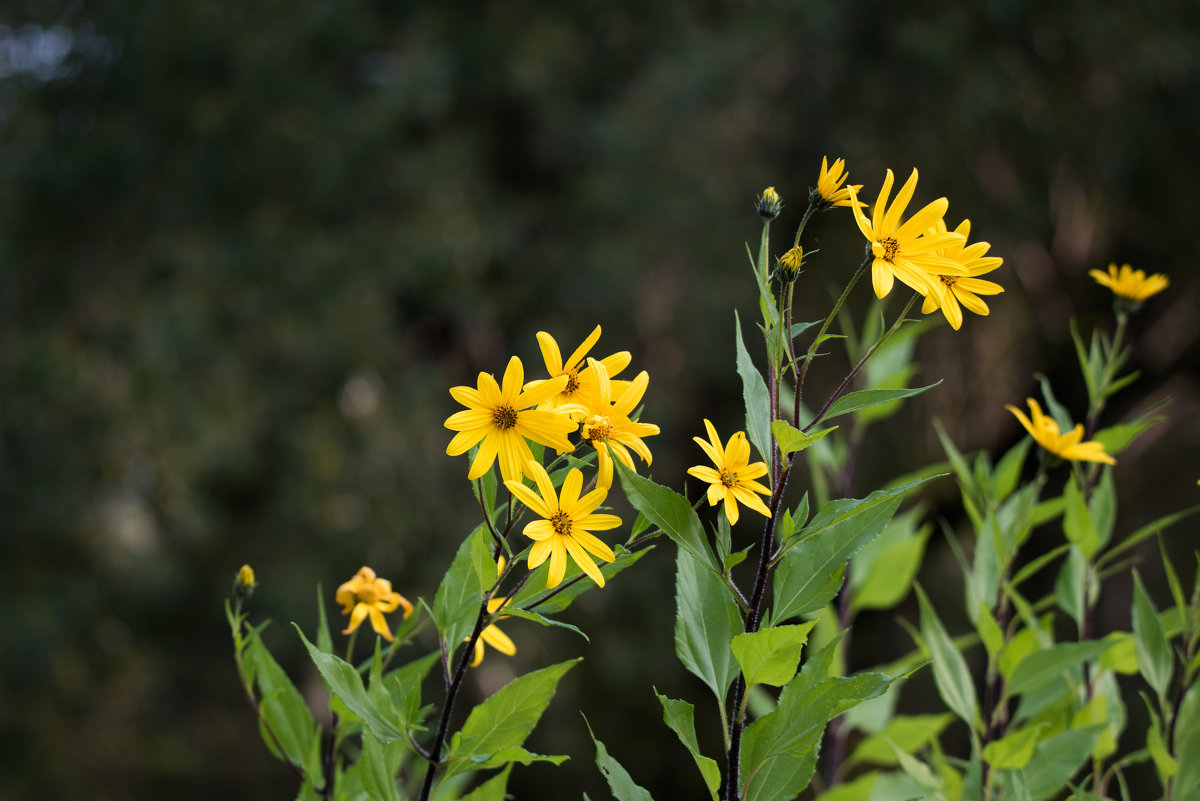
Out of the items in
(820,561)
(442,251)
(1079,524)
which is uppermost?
(442,251)

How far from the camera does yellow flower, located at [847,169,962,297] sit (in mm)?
416

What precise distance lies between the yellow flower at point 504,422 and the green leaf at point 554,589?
2.1 inches

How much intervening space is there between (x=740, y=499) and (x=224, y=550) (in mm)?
3351

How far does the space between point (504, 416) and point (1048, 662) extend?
389mm

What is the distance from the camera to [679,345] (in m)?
3.34

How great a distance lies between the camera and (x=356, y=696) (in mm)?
435

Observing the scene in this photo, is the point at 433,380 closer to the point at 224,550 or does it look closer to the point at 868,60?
the point at 224,550

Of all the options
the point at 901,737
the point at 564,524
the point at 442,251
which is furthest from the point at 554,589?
the point at 442,251

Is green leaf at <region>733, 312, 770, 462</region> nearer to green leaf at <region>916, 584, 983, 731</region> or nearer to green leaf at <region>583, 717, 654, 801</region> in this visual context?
green leaf at <region>583, 717, 654, 801</region>

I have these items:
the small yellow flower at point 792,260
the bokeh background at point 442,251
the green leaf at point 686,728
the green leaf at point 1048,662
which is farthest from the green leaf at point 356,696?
the bokeh background at point 442,251

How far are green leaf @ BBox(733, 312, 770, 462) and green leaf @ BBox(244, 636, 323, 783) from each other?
0.29 meters

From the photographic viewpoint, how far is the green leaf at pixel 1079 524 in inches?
24.8

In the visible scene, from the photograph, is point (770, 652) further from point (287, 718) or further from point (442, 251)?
point (442, 251)

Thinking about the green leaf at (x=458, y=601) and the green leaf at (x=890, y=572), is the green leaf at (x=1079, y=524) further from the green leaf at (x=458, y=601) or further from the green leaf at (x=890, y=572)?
the green leaf at (x=458, y=601)
